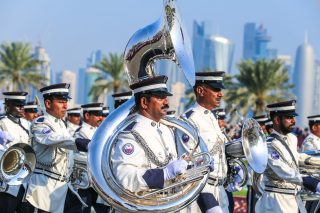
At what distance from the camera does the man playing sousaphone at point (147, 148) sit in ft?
20.5

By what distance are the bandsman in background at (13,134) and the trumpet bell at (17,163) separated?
0.71m

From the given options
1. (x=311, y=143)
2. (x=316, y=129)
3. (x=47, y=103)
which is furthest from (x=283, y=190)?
(x=316, y=129)

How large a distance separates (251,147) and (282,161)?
1418 millimetres

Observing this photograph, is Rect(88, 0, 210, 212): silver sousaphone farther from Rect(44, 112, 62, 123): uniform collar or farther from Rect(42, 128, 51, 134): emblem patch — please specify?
Rect(44, 112, 62, 123): uniform collar

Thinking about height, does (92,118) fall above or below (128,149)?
below

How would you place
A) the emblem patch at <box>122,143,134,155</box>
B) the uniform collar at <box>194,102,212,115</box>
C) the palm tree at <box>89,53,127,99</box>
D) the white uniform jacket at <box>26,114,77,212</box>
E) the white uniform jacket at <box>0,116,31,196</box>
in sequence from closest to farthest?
the emblem patch at <box>122,143,134,155</box>, the uniform collar at <box>194,102,212,115</box>, the white uniform jacket at <box>26,114,77,212</box>, the white uniform jacket at <box>0,116,31,196</box>, the palm tree at <box>89,53,127,99</box>

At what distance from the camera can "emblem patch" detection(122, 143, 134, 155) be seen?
21.0 ft

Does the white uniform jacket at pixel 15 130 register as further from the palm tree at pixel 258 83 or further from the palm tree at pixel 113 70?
the palm tree at pixel 113 70

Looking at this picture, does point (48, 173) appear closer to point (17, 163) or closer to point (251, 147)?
point (17, 163)

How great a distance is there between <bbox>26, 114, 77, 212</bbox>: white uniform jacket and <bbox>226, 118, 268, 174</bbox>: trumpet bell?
2281 mm

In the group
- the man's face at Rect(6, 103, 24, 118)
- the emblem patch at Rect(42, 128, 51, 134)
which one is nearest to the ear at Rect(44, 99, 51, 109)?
the emblem patch at Rect(42, 128, 51, 134)

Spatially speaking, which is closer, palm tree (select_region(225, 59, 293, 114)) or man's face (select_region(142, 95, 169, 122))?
man's face (select_region(142, 95, 169, 122))

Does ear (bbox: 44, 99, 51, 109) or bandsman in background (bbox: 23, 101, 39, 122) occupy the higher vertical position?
ear (bbox: 44, 99, 51, 109)

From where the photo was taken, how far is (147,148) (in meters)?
6.55
